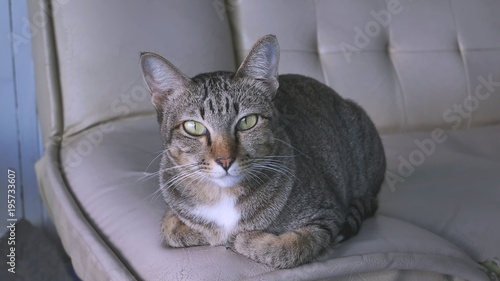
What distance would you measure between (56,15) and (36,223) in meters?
0.90

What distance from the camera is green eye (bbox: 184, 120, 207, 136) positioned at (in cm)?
108

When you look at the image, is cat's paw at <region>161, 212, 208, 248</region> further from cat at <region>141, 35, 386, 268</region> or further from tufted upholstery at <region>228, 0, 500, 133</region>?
tufted upholstery at <region>228, 0, 500, 133</region>

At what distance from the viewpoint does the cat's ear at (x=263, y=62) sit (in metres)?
1.10

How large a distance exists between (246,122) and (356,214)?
400 mm

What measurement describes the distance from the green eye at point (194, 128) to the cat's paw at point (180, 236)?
22 cm

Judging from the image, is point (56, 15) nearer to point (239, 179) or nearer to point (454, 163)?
point (239, 179)

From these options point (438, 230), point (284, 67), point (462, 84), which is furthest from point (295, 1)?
point (438, 230)

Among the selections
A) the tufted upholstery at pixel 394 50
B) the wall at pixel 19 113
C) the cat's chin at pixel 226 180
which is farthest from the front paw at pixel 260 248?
the wall at pixel 19 113

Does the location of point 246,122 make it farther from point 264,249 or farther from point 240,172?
point 264,249

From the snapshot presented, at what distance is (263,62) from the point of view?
3.68ft
